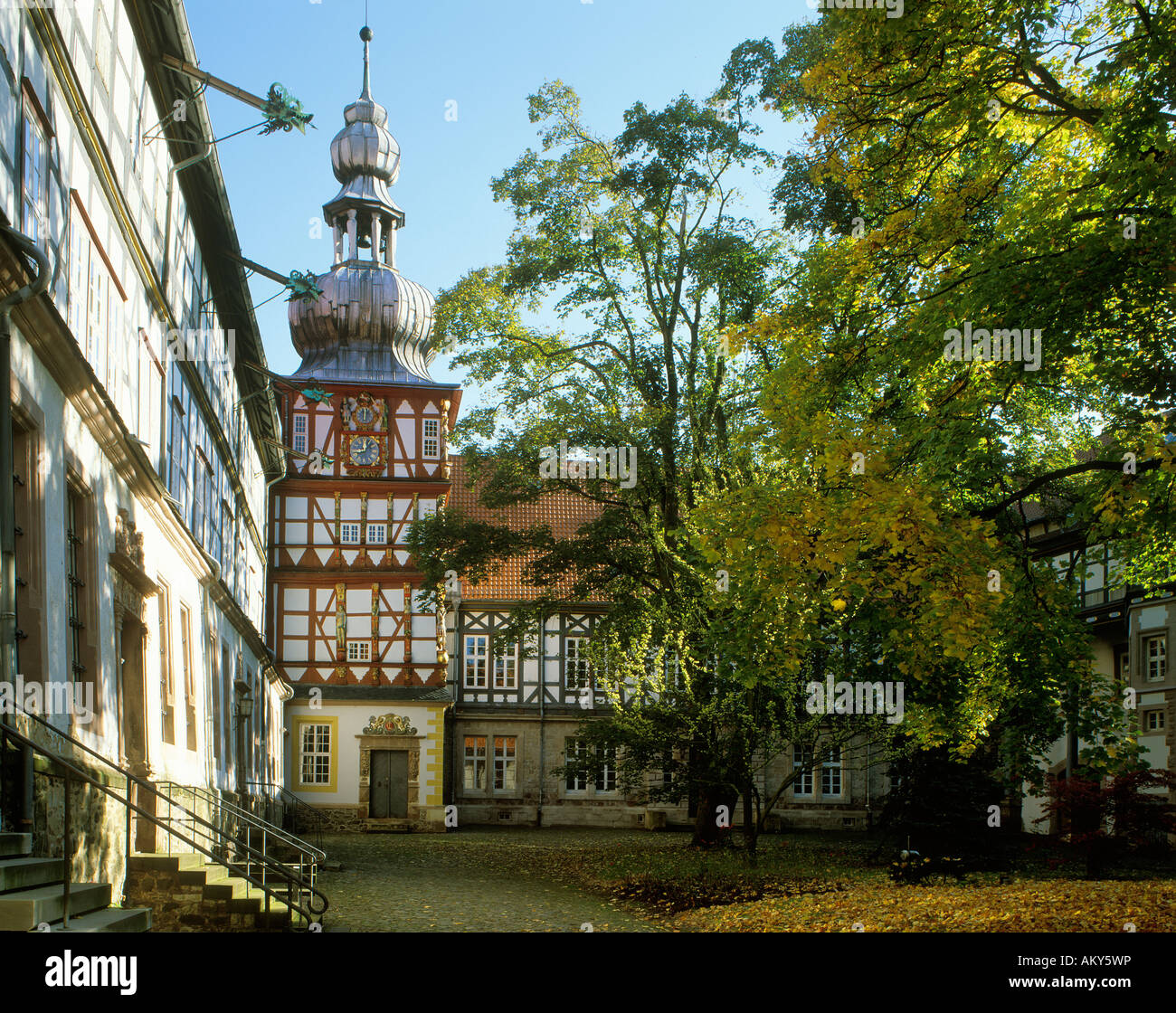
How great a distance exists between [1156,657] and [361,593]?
21.3m

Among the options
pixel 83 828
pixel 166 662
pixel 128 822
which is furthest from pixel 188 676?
pixel 128 822

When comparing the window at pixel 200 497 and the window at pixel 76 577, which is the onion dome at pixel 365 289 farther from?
the window at pixel 76 577

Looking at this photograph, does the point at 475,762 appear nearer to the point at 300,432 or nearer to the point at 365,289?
the point at 300,432

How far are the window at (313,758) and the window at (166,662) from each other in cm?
2039

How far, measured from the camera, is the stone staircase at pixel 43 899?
6.80 m

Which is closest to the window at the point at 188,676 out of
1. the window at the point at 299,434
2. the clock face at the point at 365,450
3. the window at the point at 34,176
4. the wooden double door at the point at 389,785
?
the window at the point at 34,176

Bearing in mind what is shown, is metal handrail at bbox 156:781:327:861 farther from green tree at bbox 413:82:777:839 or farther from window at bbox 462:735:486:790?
window at bbox 462:735:486:790

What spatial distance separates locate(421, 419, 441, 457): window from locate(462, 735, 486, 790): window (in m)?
8.77

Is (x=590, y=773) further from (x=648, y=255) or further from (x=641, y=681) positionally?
(x=648, y=255)

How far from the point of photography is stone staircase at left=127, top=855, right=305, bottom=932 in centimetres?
1230

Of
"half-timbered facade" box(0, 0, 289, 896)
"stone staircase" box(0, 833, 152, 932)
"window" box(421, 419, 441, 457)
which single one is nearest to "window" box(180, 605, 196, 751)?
"half-timbered facade" box(0, 0, 289, 896)

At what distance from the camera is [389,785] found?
36.3 meters

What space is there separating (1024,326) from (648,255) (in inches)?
654
